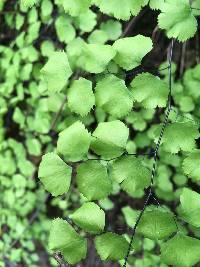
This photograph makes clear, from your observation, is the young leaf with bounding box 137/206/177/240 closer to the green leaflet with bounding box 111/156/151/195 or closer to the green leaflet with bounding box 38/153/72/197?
the green leaflet with bounding box 111/156/151/195

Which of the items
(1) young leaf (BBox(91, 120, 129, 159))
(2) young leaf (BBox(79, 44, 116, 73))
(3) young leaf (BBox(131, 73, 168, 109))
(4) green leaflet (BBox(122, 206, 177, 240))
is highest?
(2) young leaf (BBox(79, 44, 116, 73))

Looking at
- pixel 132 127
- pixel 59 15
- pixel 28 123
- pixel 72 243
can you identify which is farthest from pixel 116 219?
pixel 72 243

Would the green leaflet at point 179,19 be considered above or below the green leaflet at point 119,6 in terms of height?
below

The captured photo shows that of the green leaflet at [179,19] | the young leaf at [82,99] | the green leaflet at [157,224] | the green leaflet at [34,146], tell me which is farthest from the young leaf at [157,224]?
the green leaflet at [34,146]

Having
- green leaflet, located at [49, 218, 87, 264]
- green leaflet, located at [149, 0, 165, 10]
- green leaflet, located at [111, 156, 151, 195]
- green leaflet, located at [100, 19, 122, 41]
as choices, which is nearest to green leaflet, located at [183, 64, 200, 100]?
green leaflet, located at [100, 19, 122, 41]

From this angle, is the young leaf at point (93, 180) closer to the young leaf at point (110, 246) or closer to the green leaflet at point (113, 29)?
the young leaf at point (110, 246)

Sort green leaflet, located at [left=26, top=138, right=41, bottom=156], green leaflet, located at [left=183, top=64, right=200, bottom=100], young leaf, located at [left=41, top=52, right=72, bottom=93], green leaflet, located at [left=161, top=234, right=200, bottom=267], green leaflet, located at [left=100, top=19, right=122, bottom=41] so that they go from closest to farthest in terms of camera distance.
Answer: green leaflet, located at [left=161, top=234, right=200, bottom=267], young leaf, located at [left=41, top=52, right=72, bottom=93], green leaflet, located at [left=183, top=64, right=200, bottom=100], green leaflet, located at [left=100, top=19, right=122, bottom=41], green leaflet, located at [left=26, top=138, right=41, bottom=156]

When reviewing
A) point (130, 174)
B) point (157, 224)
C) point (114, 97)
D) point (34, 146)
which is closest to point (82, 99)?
point (114, 97)
